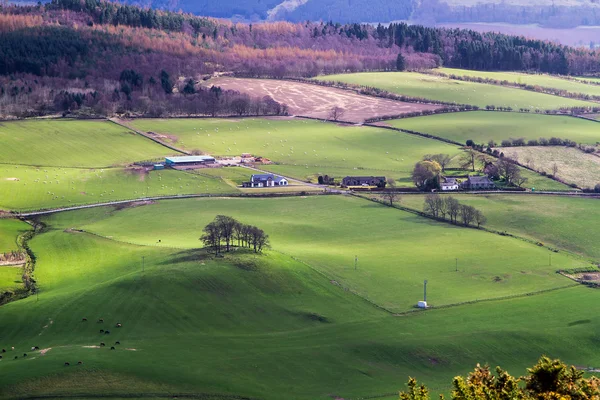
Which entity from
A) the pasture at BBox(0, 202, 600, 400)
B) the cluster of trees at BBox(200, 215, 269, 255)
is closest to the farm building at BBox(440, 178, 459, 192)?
the pasture at BBox(0, 202, 600, 400)

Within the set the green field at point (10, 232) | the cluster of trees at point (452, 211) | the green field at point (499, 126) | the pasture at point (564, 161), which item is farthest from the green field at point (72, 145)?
the pasture at point (564, 161)

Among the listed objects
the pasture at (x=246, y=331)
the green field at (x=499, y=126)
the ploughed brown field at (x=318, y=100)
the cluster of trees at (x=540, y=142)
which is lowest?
the pasture at (x=246, y=331)

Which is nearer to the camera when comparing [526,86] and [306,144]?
[306,144]

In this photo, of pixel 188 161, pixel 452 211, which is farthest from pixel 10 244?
pixel 452 211

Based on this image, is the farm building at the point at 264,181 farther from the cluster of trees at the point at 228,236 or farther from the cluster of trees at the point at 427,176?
the cluster of trees at the point at 228,236

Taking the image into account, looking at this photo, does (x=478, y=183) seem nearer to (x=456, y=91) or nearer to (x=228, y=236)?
(x=228, y=236)

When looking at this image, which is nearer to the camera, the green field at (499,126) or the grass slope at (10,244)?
the grass slope at (10,244)

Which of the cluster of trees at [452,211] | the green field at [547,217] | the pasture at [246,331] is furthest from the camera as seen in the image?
the cluster of trees at [452,211]
